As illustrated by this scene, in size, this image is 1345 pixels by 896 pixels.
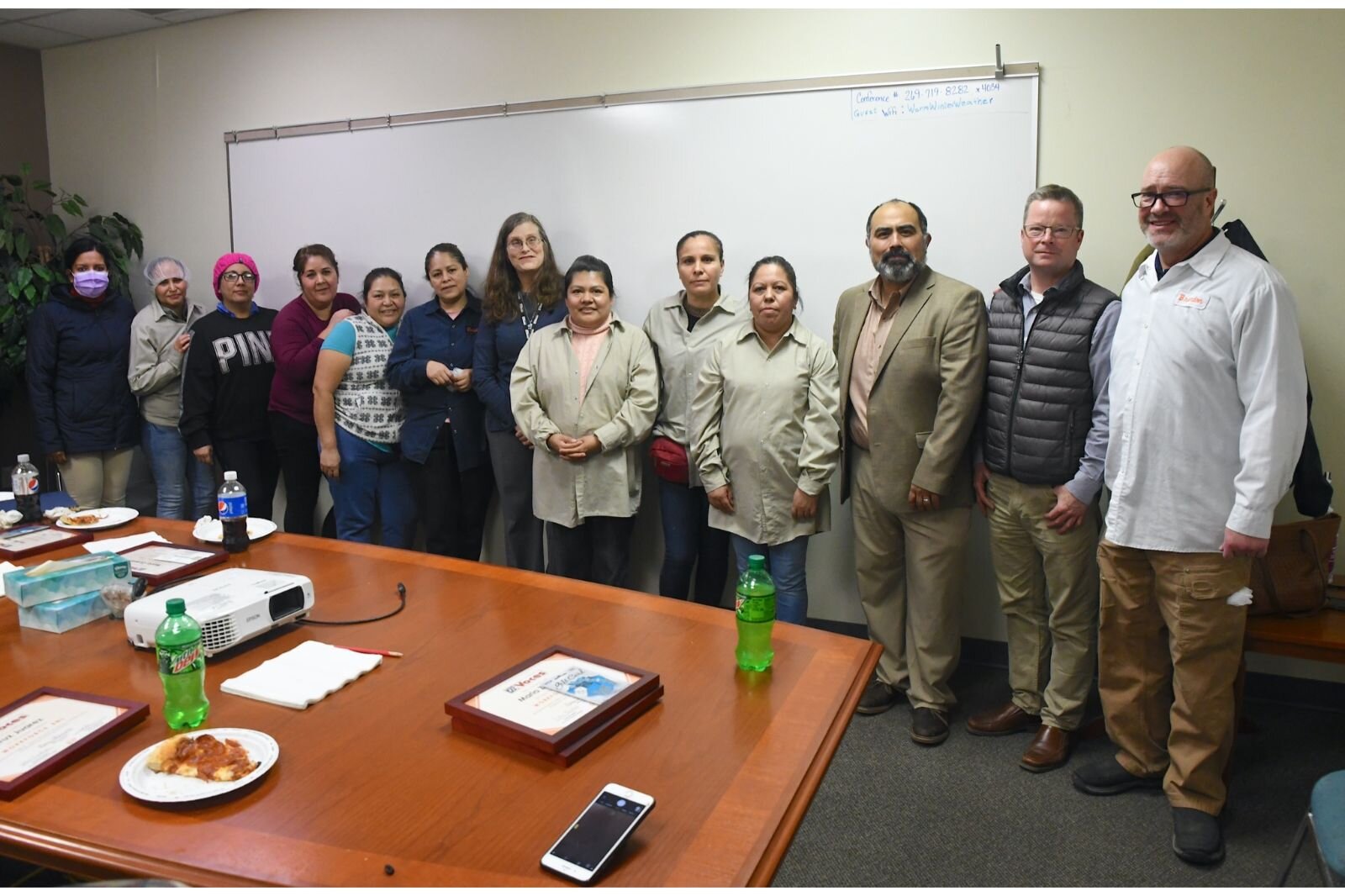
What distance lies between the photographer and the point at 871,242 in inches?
112

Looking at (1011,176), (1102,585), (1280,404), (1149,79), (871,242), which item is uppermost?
(1149,79)

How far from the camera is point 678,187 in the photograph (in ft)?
11.7

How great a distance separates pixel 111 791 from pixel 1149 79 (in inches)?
129

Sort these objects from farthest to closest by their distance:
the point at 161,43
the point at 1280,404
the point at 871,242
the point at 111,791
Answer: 1. the point at 161,43
2. the point at 871,242
3. the point at 1280,404
4. the point at 111,791

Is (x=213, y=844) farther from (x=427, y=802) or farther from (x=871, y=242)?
(x=871, y=242)

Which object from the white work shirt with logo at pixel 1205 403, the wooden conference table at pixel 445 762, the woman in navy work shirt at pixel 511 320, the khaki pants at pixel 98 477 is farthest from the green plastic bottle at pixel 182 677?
the khaki pants at pixel 98 477

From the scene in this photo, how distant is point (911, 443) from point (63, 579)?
219 centimetres

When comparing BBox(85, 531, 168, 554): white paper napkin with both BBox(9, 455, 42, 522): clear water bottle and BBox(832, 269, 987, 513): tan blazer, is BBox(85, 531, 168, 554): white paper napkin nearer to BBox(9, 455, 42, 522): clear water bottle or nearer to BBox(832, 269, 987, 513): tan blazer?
BBox(9, 455, 42, 522): clear water bottle

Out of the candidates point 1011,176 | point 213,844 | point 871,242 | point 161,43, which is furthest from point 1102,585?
point 161,43

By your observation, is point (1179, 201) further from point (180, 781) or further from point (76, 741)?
point (76, 741)

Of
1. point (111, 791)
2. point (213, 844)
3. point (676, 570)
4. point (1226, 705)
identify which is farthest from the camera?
point (676, 570)

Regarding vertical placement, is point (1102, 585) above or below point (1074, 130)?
below

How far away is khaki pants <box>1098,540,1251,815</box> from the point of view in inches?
85.6

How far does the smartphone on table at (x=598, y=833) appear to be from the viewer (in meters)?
1.12
